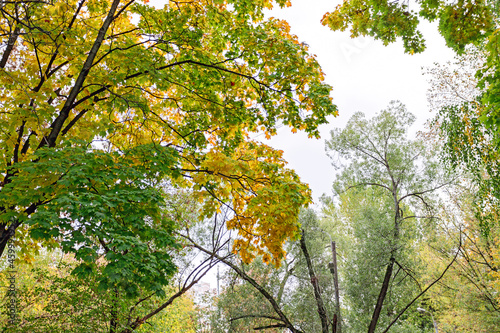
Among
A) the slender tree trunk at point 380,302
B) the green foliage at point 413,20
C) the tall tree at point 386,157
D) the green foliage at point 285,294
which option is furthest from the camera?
the green foliage at point 285,294

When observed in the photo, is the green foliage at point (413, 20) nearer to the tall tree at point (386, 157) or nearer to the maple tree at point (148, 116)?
the maple tree at point (148, 116)

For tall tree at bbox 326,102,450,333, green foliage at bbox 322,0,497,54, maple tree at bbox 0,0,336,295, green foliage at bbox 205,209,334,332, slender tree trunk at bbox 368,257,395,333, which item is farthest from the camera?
green foliage at bbox 205,209,334,332

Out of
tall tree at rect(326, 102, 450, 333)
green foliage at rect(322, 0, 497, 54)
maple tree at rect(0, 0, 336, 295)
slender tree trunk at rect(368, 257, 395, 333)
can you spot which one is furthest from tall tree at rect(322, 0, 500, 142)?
tall tree at rect(326, 102, 450, 333)

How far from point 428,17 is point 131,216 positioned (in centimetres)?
472

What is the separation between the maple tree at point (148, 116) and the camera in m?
3.49

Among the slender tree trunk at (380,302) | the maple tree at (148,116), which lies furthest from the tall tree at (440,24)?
the slender tree trunk at (380,302)

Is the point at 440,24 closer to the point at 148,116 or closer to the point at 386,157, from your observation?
the point at 148,116

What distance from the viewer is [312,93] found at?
4.53m

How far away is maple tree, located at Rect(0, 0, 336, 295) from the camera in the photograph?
137 inches

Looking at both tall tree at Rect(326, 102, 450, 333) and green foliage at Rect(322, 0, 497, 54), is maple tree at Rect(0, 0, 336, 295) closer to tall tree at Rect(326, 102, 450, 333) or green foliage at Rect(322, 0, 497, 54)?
green foliage at Rect(322, 0, 497, 54)

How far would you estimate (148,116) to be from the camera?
16.3 feet

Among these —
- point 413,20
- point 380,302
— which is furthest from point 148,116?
point 380,302

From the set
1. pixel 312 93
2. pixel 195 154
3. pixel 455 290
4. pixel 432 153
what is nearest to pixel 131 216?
pixel 195 154

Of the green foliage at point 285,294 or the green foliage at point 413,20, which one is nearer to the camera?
the green foliage at point 413,20
